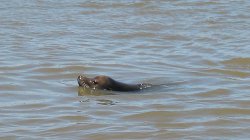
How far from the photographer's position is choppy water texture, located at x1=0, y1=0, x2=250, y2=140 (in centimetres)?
564

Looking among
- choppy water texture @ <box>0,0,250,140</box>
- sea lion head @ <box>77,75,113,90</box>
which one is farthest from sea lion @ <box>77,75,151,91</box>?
choppy water texture @ <box>0,0,250,140</box>

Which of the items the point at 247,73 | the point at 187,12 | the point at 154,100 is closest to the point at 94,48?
the point at 247,73

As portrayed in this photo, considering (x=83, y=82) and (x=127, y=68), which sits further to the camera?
(x=127, y=68)

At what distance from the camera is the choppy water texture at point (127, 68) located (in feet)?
18.5

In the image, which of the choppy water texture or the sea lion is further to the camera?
the sea lion

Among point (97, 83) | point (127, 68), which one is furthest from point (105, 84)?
point (127, 68)

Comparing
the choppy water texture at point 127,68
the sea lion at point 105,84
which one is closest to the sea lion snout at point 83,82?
the sea lion at point 105,84

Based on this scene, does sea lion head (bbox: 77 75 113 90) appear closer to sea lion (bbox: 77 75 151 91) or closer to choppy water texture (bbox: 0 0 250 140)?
sea lion (bbox: 77 75 151 91)

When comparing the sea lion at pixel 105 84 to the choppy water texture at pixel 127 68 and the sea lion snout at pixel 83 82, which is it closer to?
the sea lion snout at pixel 83 82

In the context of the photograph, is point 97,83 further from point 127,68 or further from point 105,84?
point 127,68

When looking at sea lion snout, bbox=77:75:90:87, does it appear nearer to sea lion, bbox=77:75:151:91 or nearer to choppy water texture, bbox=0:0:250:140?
sea lion, bbox=77:75:151:91

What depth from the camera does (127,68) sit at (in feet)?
27.8

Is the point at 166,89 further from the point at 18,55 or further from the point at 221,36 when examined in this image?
the point at 221,36

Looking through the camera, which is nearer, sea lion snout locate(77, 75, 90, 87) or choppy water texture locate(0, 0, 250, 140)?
choppy water texture locate(0, 0, 250, 140)
